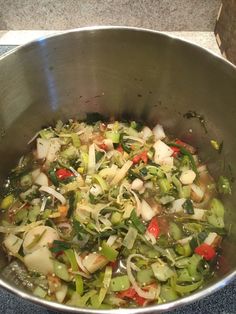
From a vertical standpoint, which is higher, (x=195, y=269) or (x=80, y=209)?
(x=80, y=209)

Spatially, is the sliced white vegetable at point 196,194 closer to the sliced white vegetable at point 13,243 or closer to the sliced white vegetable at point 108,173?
the sliced white vegetable at point 108,173

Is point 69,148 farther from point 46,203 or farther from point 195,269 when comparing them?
point 195,269

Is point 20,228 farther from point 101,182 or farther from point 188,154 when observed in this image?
point 188,154

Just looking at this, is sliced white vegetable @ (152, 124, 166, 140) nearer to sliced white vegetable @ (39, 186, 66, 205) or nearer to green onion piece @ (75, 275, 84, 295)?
sliced white vegetable @ (39, 186, 66, 205)

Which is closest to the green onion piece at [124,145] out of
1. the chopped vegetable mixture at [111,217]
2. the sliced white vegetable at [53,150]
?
the chopped vegetable mixture at [111,217]

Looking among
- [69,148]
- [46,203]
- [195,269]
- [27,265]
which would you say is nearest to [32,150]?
[69,148]
